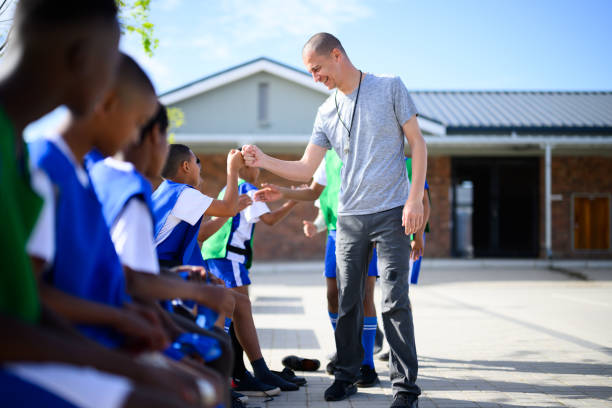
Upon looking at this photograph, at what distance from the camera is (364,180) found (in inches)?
140

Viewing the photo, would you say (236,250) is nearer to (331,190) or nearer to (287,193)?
(287,193)

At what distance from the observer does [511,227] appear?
18719 millimetres

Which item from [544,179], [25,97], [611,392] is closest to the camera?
[25,97]

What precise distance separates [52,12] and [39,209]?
0.43 meters

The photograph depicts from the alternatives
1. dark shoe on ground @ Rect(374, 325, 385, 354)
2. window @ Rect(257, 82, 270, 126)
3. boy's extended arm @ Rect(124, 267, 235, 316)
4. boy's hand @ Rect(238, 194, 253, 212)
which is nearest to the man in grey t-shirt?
boy's hand @ Rect(238, 194, 253, 212)

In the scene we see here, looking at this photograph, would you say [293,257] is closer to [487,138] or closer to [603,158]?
[487,138]

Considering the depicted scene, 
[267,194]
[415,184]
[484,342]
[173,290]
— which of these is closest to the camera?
[173,290]

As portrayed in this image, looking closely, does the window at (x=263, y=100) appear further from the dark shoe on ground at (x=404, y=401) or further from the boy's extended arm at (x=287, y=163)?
the dark shoe on ground at (x=404, y=401)

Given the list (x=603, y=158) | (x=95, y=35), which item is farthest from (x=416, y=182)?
(x=603, y=158)

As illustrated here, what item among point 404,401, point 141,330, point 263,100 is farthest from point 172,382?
point 263,100

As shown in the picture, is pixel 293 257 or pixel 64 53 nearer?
pixel 64 53

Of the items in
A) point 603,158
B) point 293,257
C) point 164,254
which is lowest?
point 293,257

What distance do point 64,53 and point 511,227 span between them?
18941mm

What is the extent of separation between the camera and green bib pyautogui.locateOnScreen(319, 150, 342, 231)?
4.62m
